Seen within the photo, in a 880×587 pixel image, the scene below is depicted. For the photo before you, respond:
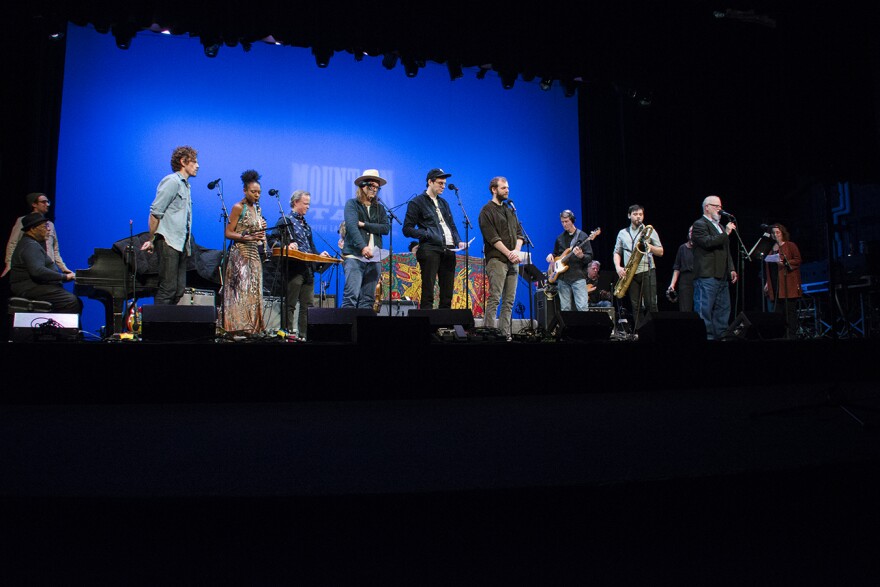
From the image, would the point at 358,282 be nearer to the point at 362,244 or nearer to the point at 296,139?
the point at 362,244

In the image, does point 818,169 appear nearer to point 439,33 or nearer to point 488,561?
point 488,561


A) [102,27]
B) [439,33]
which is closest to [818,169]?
[439,33]

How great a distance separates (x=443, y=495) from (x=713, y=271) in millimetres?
6156

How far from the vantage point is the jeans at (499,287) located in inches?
254

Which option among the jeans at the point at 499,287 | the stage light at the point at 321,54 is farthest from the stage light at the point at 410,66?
the jeans at the point at 499,287

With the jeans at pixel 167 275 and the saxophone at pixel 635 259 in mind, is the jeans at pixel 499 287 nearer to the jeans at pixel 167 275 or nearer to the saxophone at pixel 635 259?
the saxophone at pixel 635 259

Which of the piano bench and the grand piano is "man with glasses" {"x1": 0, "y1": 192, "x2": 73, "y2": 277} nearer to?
the grand piano

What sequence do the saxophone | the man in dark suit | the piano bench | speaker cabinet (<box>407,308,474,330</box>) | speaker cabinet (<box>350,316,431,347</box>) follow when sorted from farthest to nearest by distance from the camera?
the saxophone
the man in dark suit
the piano bench
speaker cabinet (<box>407,308,474,330</box>)
speaker cabinet (<box>350,316,431,347</box>)

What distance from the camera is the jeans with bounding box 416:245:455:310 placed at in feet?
20.4

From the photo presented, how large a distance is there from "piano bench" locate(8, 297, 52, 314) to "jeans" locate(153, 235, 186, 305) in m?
1.37

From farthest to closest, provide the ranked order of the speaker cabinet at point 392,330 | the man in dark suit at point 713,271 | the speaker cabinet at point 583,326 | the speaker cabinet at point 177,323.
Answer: the man in dark suit at point 713,271 → the speaker cabinet at point 583,326 → the speaker cabinet at point 177,323 → the speaker cabinet at point 392,330

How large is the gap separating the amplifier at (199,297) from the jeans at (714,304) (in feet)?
19.9

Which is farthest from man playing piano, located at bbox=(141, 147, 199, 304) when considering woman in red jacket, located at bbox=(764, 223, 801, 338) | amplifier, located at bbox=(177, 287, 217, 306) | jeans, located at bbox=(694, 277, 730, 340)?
woman in red jacket, located at bbox=(764, 223, 801, 338)

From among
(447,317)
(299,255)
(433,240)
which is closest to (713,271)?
(433,240)
